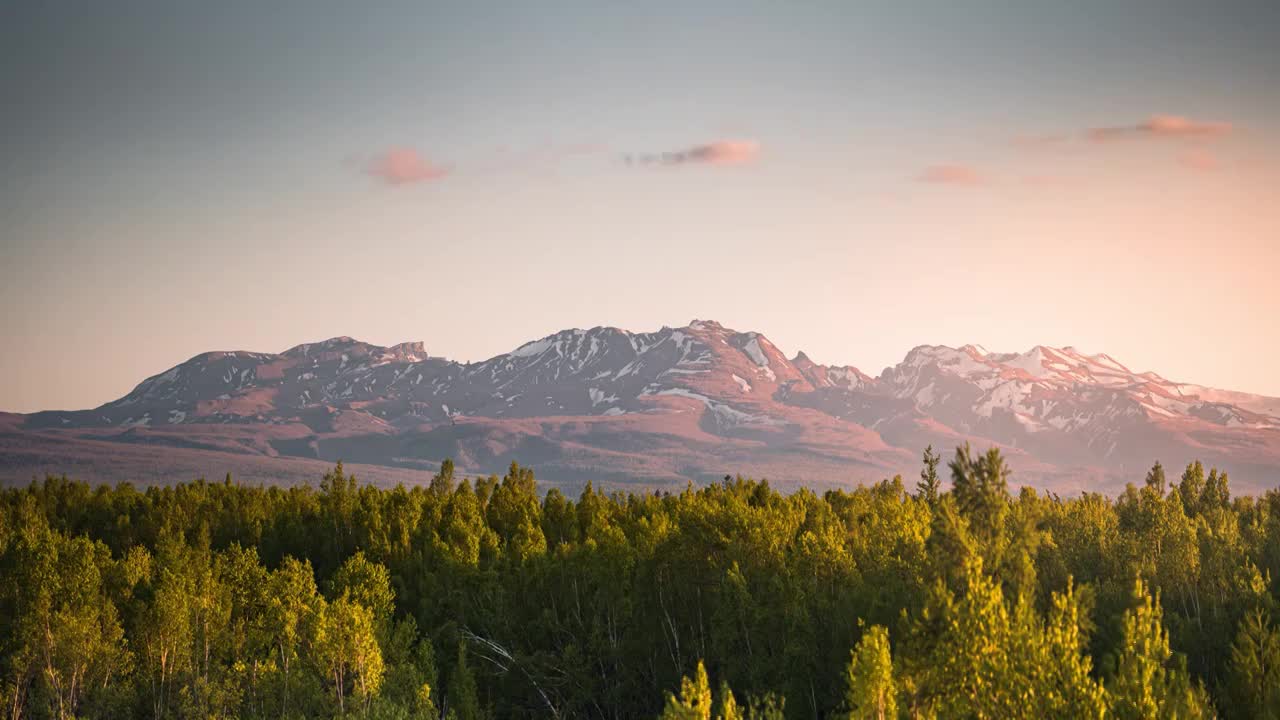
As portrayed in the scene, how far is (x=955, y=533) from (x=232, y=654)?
2747 inches

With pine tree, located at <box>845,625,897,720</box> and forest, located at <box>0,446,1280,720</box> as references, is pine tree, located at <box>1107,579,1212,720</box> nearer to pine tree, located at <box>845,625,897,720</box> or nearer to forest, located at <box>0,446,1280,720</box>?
forest, located at <box>0,446,1280,720</box>

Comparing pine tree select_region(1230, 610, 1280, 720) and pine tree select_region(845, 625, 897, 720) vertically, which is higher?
pine tree select_region(845, 625, 897, 720)

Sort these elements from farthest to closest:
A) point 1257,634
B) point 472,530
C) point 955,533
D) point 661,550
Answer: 1. point 472,530
2. point 661,550
3. point 1257,634
4. point 955,533

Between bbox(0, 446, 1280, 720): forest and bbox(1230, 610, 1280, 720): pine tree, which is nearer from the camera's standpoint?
bbox(0, 446, 1280, 720): forest

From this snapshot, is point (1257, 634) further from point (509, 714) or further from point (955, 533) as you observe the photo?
point (509, 714)

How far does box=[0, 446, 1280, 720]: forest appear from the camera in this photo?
65.9 metres

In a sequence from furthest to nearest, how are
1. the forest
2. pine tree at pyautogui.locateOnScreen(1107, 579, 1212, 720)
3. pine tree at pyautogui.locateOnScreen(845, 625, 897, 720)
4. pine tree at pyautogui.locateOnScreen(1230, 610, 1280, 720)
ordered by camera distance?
pine tree at pyautogui.locateOnScreen(1230, 610, 1280, 720)
the forest
pine tree at pyautogui.locateOnScreen(845, 625, 897, 720)
pine tree at pyautogui.locateOnScreen(1107, 579, 1212, 720)

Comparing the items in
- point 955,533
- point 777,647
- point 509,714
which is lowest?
point 509,714

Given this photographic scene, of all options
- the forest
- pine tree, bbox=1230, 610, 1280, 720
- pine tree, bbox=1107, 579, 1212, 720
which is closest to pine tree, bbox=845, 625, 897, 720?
the forest

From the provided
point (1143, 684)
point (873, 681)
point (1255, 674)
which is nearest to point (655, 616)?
point (1255, 674)

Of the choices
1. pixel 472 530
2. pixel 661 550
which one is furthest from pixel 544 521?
pixel 661 550

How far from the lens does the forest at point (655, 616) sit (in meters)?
65.9

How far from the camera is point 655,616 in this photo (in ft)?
364

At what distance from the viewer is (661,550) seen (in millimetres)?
115438
